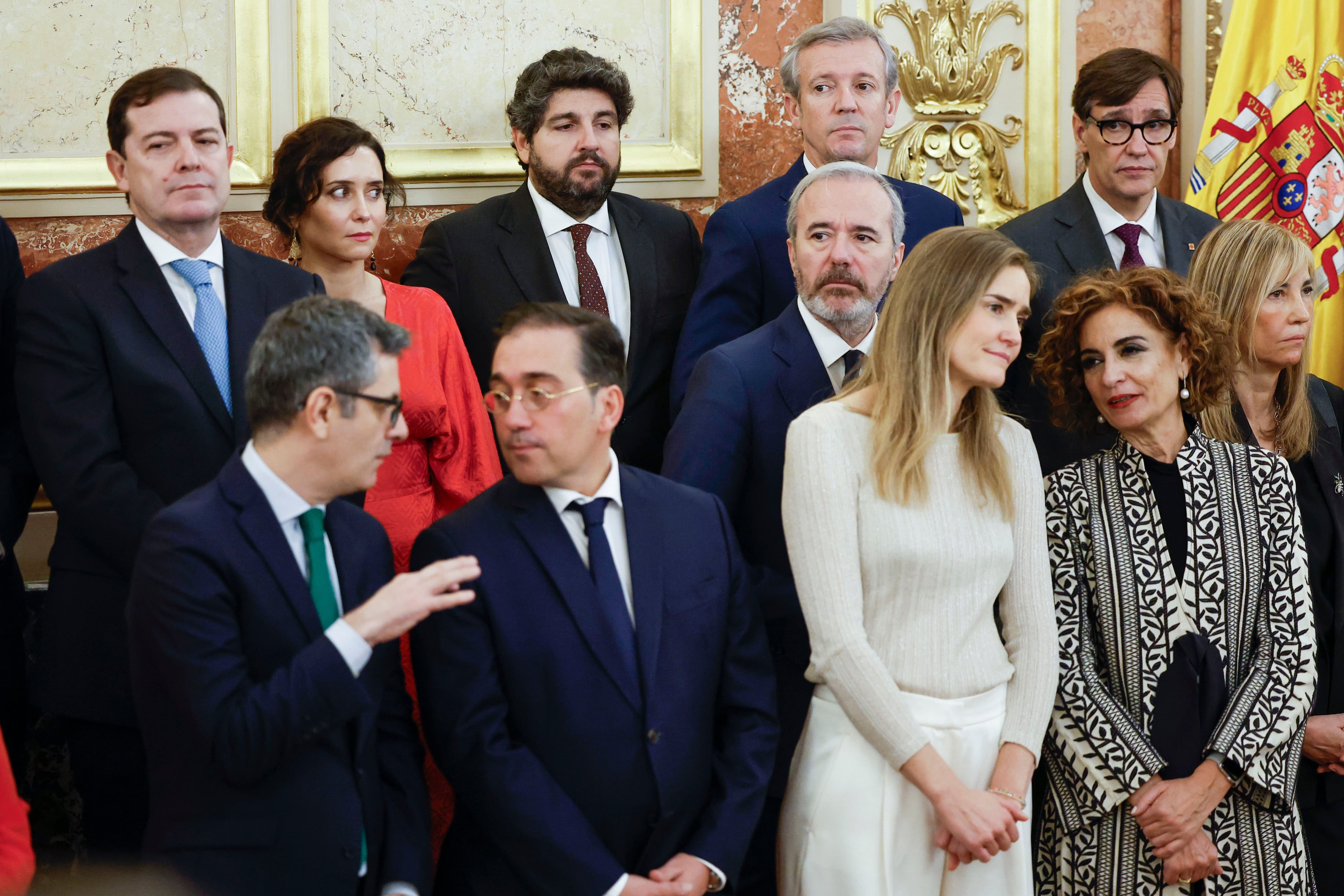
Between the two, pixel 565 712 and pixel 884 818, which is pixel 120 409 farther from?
pixel 884 818

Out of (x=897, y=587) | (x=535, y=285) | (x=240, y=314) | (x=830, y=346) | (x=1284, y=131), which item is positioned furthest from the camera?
(x=1284, y=131)

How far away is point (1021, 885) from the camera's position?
2.39 meters

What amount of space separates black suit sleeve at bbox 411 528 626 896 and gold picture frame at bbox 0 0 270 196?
2080mm

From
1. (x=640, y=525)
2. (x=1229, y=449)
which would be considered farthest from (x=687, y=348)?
(x=1229, y=449)

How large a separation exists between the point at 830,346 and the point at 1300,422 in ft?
3.96

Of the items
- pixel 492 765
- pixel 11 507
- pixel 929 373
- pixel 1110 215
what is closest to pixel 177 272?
pixel 11 507

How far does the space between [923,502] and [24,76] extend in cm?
281

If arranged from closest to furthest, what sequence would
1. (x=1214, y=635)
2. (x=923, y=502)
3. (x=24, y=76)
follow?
1. (x=923, y=502)
2. (x=1214, y=635)
3. (x=24, y=76)

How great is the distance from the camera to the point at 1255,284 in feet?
10.2

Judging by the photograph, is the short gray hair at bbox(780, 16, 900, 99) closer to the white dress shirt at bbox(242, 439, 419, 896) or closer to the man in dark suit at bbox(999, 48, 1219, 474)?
the man in dark suit at bbox(999, 48, 1219, 474)

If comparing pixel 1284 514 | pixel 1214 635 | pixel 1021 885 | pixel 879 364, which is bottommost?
pixel 1021 885

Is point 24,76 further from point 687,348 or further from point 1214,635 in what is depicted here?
point 1214,635

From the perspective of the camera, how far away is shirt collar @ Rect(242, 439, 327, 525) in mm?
1990

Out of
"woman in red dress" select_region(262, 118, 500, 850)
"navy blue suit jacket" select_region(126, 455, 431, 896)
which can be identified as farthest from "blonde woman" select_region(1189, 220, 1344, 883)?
"navy blue suit jacket" select_region(126, 455, 431, 896)
